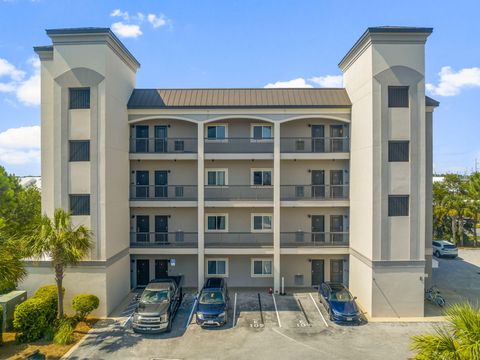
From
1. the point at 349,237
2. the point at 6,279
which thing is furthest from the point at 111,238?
the point at 349,237

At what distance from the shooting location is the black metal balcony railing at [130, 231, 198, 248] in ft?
66.3

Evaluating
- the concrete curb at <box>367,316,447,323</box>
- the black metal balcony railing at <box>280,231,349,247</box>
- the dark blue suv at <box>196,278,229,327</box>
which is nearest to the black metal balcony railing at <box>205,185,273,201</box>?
the black metal balcony railing at <box>280,231,349,247</box>

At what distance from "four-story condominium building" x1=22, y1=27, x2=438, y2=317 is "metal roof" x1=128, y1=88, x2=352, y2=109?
131 mm

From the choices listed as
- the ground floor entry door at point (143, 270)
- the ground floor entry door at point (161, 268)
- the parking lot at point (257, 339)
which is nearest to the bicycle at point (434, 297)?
the parking lot at point (257, 339)

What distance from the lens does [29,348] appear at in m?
13.2

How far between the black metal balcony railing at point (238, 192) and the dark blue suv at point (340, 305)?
7006 millimetres

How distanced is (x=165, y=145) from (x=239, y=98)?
5993 millimetres

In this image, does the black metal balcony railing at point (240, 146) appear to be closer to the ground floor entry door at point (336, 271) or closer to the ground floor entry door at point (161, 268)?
the ground floor entry door at point (161, 268)

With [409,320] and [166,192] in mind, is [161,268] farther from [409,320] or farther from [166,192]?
[409,320]

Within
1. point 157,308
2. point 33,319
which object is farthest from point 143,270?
point 33,319

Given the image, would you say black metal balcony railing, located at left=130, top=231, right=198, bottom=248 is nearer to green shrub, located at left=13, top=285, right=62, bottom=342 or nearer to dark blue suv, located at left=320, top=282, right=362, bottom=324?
green shrub, located at left=13, top=285, right=62, bottom=342

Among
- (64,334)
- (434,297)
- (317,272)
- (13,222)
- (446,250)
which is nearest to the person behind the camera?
(64,334)

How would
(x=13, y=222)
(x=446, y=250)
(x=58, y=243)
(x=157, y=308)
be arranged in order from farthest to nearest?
(x=446, y=250) < (x=13, y=222) < (x=157, y=308) < (x=58, y=243)

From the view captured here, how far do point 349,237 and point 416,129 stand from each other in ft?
25.1
